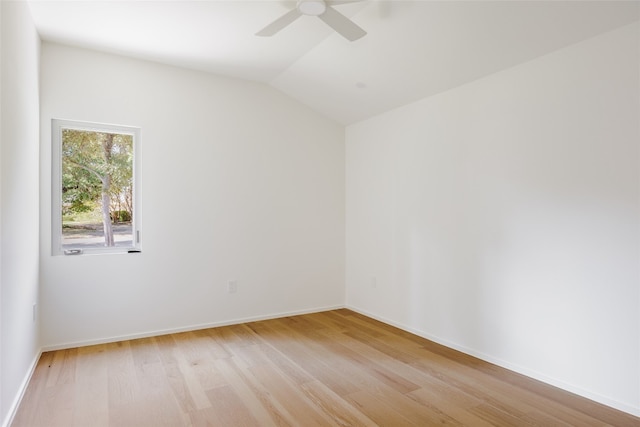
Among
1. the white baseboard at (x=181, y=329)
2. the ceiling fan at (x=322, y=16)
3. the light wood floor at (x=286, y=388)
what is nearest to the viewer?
the light wood floor at (x=286, y=388)

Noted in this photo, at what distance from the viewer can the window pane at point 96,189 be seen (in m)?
3.32

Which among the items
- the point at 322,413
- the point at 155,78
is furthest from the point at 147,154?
the point at 322,413

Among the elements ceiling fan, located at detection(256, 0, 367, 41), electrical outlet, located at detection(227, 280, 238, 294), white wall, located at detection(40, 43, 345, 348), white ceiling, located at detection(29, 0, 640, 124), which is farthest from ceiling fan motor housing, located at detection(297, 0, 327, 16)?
electrical outlet, located at detection(227, 280, 238, 294)

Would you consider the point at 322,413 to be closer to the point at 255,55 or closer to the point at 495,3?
the point at 495,3

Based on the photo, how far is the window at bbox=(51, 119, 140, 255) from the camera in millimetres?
3266

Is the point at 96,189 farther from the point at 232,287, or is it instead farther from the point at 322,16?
the point at 322,16

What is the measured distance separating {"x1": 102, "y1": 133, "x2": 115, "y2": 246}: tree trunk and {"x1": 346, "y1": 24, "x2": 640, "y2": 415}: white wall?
2.81m

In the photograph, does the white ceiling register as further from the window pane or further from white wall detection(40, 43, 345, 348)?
the window pane

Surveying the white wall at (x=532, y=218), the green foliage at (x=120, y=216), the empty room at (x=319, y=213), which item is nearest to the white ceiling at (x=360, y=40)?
the empty room at (x=319, y=213)

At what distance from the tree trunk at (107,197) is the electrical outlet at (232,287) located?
1205 mm

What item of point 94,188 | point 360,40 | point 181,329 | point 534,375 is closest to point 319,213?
point 181,329

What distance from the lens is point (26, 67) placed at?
8.36 ft

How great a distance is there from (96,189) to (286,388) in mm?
2514

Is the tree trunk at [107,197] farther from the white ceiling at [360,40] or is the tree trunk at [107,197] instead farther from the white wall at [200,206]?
the white ceiling at [360,40]
